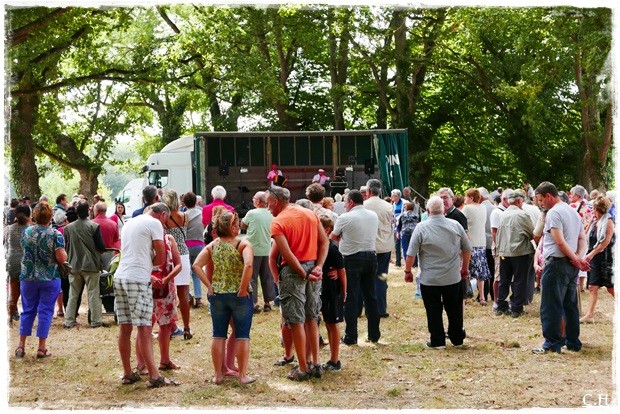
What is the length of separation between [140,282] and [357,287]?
9.78ft

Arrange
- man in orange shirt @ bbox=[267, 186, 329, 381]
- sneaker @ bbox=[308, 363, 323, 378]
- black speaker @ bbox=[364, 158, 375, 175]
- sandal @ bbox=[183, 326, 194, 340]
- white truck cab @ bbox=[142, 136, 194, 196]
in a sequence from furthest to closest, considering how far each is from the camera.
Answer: white truck cab @ bbox=[142, 136, 194, 196] → black speaker @ bbox=[364, 158, 375, 175] → sandal @ bbox=[183, 326, 194, 340] → sneaker @ bbox=[308, 363, 323, 378] → man in orange shirt @ bbox=[267, 186, 329, 381]

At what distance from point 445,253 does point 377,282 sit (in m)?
2.56

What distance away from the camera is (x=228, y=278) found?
28.8 feet

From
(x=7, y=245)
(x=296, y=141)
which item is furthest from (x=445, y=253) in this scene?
(x=296, y=141)

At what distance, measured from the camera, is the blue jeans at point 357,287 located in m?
11.0

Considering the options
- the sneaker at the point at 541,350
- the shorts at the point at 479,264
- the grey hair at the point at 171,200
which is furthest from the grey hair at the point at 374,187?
the sneaker at the point at 541,350

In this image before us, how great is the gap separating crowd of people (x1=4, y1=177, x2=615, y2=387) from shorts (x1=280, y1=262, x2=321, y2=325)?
1cm

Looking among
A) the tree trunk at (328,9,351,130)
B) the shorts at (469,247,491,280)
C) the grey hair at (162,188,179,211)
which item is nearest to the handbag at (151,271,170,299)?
the grey hair at (162,188,179,211)

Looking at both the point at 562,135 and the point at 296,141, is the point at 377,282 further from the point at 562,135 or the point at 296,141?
the point at 562,135

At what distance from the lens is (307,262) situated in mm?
9188

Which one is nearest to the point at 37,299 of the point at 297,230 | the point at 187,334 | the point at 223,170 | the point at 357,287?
the point at 187,334

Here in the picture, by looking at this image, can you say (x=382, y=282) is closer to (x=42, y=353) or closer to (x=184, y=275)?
(x=184, y=275)

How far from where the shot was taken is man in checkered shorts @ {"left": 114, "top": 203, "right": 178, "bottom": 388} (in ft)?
29.2

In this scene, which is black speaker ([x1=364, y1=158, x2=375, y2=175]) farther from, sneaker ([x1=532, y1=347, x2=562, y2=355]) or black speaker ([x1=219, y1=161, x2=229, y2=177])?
sneaker ([x1=532, y1=347, x2=562, y2=355])
